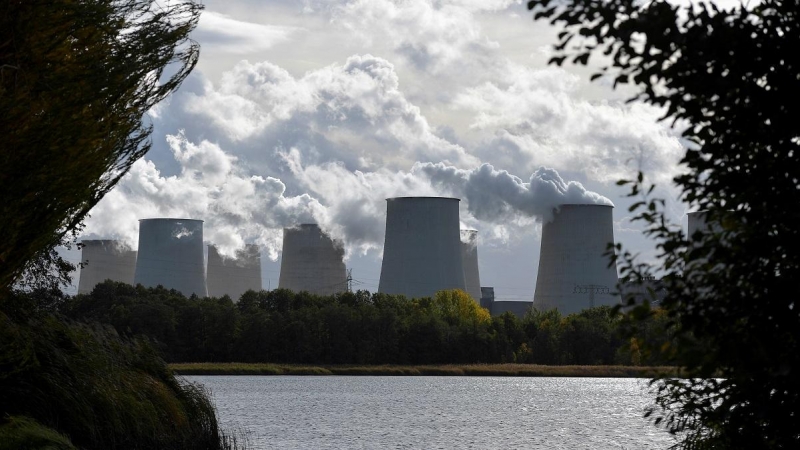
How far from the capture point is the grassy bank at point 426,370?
47719 mm

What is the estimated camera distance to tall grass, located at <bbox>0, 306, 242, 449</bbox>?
9836 mm

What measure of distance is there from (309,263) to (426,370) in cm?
1493

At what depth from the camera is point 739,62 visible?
358cm

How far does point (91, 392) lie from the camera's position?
418 inches

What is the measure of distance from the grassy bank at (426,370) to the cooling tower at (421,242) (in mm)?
4217

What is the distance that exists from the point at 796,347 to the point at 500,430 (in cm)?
2186

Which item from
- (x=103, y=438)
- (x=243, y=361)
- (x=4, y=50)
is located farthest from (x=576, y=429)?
(x=243, y=361)

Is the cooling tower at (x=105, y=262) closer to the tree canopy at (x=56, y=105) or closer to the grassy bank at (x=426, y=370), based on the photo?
the grassy bank at (x=426, y=370)

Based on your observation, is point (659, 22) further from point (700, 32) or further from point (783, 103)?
point (783, 103)

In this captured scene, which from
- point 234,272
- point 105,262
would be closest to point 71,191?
point 105,262

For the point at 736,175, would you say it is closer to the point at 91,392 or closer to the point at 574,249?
the point at 91,392

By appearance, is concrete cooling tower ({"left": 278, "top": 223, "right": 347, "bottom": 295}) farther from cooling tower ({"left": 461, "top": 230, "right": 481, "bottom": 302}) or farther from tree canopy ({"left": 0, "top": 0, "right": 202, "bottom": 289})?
tree canopy ({"left": 0, "top": 0, "right": 202, "bottom": 289})

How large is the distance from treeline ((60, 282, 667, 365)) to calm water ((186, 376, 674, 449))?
1908mm

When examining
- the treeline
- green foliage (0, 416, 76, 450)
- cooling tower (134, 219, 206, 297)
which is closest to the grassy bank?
the treeline
